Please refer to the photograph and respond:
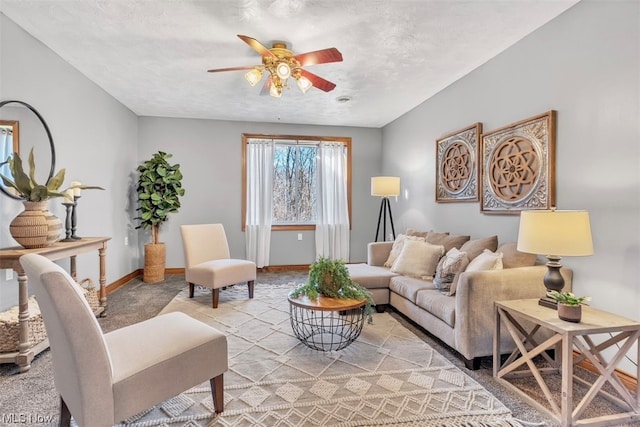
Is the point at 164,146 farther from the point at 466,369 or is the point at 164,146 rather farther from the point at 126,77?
the point at 466,369

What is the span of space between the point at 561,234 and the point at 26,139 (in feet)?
13.6

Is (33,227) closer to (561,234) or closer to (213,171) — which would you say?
(213,171)

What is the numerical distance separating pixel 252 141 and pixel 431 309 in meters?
4.11

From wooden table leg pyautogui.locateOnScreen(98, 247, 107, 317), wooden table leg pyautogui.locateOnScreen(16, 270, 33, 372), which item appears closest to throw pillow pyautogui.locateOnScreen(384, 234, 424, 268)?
wooden table leg pyautogui.locateOnScreen(98, 247, 107, 317)

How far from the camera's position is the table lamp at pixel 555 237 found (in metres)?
1.88

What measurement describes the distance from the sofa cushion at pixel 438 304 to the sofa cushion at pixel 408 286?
0.27 ft

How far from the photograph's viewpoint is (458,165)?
149 inches

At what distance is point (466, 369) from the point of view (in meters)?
2.30

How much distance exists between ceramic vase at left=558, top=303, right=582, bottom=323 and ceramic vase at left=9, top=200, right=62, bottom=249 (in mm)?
3569

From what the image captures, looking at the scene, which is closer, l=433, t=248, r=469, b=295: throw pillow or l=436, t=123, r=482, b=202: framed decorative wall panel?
l=433, t=248, r=469, b=295: throw pillow

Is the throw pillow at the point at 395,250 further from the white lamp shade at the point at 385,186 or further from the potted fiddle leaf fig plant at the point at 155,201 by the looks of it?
the potted fiddle leaf fig plant at the point at 155,201

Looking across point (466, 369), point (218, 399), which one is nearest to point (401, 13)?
point (466, 369)

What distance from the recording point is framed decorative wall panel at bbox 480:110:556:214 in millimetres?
2611

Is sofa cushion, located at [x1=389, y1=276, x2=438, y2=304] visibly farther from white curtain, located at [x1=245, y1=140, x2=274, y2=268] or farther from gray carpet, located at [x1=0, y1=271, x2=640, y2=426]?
white curtain, located at [x1=245, y1=140, x2=274, y2=268]
